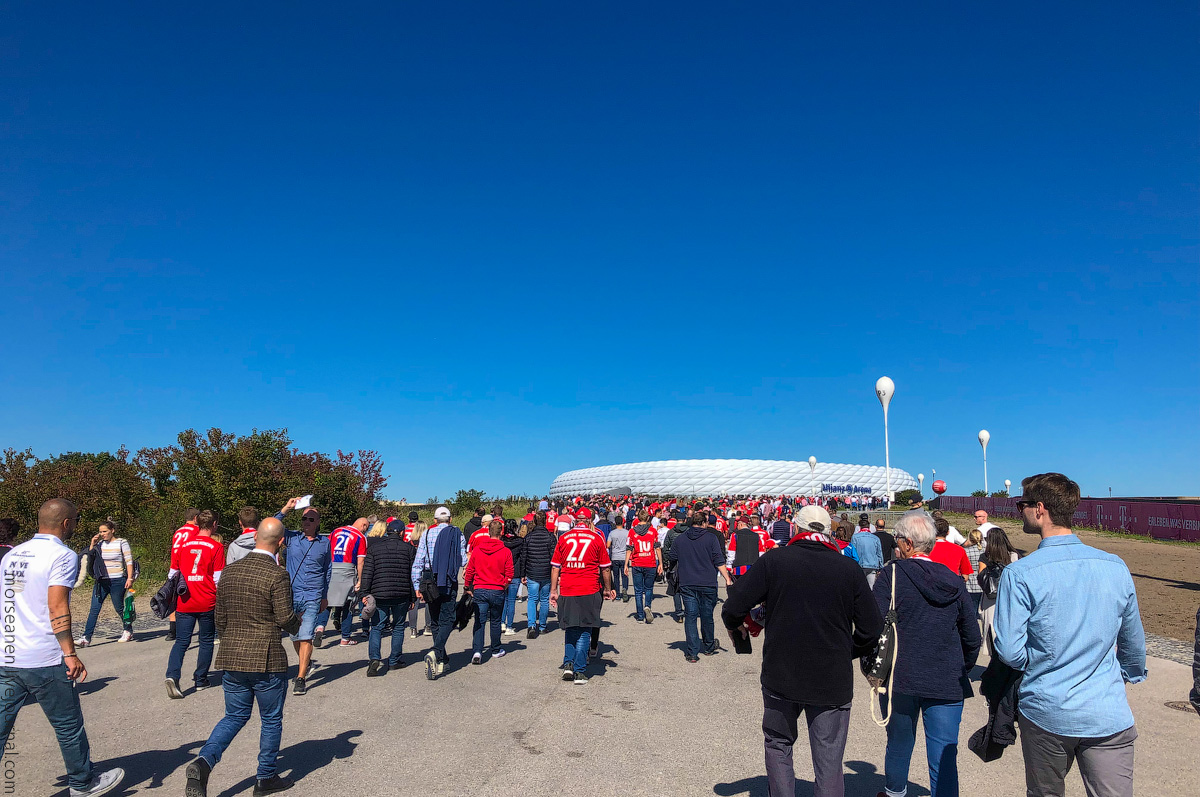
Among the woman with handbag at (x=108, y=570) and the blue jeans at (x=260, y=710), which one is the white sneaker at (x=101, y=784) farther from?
the woman with handbag at (x=108, y=570)

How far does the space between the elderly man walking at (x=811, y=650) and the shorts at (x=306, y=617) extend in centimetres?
569

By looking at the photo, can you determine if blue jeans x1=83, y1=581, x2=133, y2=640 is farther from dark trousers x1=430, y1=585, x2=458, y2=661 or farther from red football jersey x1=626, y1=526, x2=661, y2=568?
red football jersey x1=626, y1=526, x2=661, y2=568

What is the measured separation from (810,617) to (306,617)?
6.32m

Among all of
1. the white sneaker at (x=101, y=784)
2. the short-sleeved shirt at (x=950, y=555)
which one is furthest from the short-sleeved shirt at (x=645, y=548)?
the white sneaker at (x=101, y=784)

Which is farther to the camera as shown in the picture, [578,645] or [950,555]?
[578,645]

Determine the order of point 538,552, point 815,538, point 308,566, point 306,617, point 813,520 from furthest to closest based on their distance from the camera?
1. point 538,552
2. point 308,566
3. point 306,617
4. point 813,520
5. point 815,538

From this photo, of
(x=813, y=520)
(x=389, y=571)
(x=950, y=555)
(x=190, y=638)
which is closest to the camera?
(x=813, y=520)

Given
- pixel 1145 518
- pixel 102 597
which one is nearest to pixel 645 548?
pixel 102 597

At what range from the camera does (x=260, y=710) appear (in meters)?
4.45

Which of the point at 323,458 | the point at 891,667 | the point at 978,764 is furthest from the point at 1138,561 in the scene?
the point at 323,458

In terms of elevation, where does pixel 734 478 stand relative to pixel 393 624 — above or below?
above

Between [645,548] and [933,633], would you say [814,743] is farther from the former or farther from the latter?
[645,548]

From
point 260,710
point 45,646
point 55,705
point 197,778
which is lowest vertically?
point 197,778

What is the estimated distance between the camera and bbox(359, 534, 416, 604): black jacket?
320 inches
